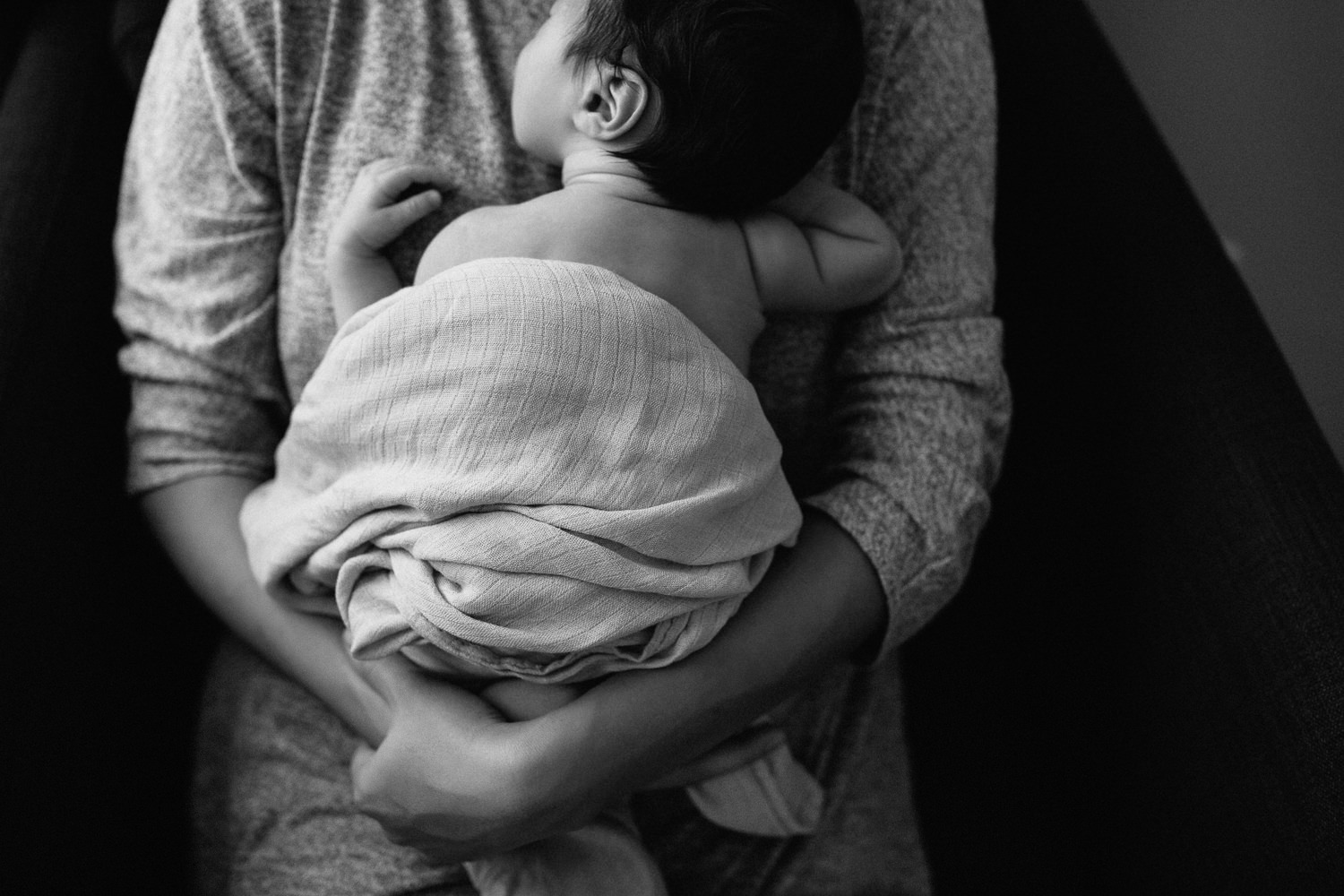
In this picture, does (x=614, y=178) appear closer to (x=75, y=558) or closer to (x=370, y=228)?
(x=370, y=228)

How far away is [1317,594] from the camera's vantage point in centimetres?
81

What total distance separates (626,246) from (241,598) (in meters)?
0.43

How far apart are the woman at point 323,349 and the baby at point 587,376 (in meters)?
0.04

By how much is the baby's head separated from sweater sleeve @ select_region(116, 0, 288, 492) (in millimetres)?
219

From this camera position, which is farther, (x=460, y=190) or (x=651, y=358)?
(x=460, y=190)

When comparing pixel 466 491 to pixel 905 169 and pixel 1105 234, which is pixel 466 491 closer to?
pixel 905 169

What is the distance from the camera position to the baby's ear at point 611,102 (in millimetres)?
830

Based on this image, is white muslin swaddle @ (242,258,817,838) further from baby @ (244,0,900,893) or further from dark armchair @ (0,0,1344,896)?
dark armchair @ (0,0,1344,896)

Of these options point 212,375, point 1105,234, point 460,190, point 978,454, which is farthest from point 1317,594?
point 212,375

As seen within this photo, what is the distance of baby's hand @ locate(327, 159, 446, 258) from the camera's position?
0.84 m

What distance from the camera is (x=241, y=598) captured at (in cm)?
92

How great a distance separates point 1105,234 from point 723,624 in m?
0.55

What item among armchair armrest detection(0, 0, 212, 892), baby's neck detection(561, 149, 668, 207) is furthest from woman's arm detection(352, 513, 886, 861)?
baby's neck detection(561, 149, 668, 207)

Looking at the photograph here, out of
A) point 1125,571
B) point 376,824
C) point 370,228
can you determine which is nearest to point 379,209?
point 370,228
